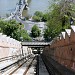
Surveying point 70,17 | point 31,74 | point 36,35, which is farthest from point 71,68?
point 36,35

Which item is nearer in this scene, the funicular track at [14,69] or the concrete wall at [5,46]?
the funicular track at [14,69]

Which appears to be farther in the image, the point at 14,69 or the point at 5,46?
the point at 14,69

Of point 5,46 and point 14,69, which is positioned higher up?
point 5,46

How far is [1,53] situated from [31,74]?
355 centimetres

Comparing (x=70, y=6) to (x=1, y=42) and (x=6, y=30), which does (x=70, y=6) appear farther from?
(x=6, y=30)

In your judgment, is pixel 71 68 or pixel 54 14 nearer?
pixel 71 68

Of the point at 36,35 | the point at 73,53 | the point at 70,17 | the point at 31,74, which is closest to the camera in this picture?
the point at 73,53

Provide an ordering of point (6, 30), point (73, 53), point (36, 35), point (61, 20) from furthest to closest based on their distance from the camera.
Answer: point (36, 35)
point (6, 30)
point (61, 20)
point (73, 53)

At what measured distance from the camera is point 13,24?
15050 centimetres

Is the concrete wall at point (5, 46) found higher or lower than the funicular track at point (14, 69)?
higher

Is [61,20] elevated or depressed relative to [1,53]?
elevated

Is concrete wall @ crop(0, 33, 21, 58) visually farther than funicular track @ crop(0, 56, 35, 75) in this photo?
Yes

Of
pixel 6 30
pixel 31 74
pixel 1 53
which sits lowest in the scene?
pixel 31 74

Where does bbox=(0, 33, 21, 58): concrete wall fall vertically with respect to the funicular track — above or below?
above
